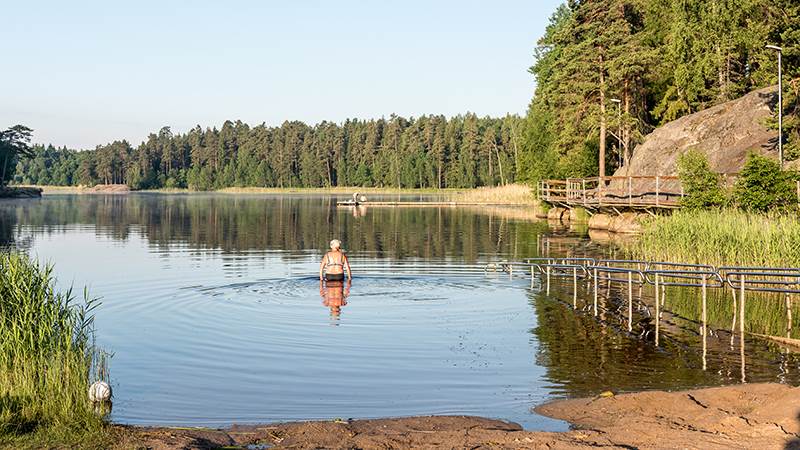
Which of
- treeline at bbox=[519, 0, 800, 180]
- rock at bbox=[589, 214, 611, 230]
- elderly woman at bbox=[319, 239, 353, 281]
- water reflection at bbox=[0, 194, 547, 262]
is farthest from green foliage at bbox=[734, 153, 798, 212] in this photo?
rock at bbox=[589, 214, 611, 230]

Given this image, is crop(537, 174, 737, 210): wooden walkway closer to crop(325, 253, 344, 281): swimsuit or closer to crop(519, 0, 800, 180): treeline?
crop(519, 0, 800, 180): treeline

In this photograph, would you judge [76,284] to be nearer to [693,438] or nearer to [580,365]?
[580,365]

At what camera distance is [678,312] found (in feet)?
79.9

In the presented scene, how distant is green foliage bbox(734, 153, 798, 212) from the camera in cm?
3850

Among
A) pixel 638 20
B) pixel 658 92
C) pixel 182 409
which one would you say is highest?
pixel 638 20

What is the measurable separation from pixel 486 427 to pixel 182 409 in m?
5.07

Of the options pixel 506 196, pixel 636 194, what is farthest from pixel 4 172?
pixel 636 194

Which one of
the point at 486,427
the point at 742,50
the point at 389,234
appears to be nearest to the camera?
the point at 486,427

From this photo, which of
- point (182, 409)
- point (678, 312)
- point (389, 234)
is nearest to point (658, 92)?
point (389, 234)

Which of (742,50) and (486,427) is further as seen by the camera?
(742,50)

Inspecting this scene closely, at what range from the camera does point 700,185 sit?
43.8 metres

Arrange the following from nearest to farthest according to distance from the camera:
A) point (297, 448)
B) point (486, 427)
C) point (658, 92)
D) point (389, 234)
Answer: point (297, 448) < point (486, 427) < point (389, 234) < point (658, 92)

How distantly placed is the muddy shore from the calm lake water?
1.09 m

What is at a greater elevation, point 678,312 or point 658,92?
point 658,92
